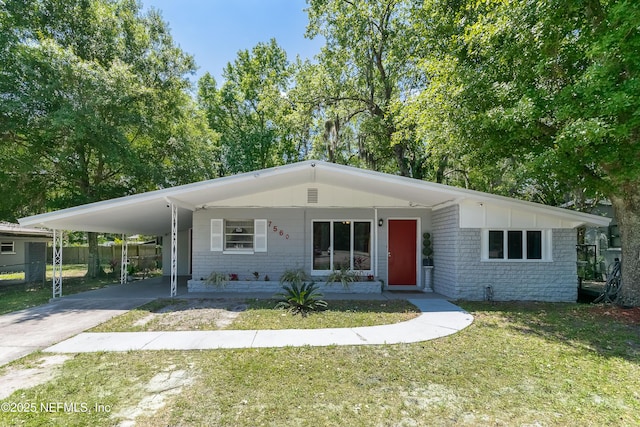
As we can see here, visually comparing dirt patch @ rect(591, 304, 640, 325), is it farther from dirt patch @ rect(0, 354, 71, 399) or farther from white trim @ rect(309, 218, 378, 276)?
dirt patch @ rect(0, 354, 71, 399)

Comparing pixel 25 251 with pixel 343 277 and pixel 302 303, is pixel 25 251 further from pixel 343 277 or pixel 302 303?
pixel 343 277

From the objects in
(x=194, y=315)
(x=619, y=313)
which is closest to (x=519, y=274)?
(x=619, y=313)

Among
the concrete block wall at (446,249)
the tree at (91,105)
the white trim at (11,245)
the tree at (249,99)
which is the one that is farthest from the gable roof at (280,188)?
the tree at (249,99)

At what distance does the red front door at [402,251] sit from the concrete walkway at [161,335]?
9.31ft

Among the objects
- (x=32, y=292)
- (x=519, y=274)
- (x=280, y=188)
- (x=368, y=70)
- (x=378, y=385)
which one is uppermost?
(x=368, y=70)

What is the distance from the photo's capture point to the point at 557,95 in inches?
288

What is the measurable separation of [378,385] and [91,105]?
1358cm

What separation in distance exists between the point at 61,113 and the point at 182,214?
528 centimetres

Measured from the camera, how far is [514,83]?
813 centimetres

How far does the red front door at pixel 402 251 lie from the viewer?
36.3ft

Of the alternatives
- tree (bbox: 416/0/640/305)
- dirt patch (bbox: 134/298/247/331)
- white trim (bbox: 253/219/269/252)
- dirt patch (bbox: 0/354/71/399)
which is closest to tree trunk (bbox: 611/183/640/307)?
tree (bbox: 416/0/640/305)

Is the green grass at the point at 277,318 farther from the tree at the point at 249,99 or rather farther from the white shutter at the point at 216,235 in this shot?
the tree at the point at 249,99

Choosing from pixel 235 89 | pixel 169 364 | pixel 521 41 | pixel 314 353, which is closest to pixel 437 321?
pixel 314 353

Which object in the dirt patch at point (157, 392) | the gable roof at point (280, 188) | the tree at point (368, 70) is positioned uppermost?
the tree at point (368, 70)
